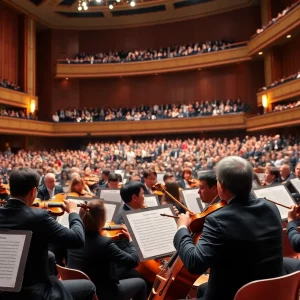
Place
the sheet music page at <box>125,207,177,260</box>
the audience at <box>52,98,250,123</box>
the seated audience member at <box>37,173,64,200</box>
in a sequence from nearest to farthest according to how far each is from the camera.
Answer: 1. the sheet music page at <box>125,207,177,260</box>
2. the seated audience member at <box>37,173,64,200</box>
3. the audience at <box>52,98,250,123</box>

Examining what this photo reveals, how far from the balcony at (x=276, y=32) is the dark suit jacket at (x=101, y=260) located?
11871 mm

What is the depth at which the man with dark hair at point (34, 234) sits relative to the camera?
178cm

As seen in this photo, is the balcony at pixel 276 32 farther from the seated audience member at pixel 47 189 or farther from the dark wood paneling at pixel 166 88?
the seated audience member at pixel 47 189

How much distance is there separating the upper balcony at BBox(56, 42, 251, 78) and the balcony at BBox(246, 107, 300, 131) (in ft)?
9.26

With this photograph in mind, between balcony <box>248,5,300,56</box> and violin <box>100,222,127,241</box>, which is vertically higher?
balcony <box>248,5,300,56</box>

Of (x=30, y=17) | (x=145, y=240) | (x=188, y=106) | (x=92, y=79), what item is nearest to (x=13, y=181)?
(x=145, y=240)

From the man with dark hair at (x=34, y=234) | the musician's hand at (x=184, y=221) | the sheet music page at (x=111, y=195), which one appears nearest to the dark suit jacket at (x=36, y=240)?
the man with dark hair at (x=34, y=234)

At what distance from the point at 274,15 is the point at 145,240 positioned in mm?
15255

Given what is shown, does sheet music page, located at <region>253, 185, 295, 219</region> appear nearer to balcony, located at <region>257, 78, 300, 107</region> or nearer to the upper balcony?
balcony, located at <region>257, 78, 300, 107</region>

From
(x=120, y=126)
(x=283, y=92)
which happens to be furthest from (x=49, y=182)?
(x=120, y=126)

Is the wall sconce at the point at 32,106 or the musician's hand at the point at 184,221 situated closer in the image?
the musician's hand at the point at 184,221

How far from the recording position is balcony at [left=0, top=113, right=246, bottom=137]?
620 inches

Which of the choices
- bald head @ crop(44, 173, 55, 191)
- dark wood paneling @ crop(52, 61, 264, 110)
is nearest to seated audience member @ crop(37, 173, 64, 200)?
bald head @ crop(44, 173, 55, 191)

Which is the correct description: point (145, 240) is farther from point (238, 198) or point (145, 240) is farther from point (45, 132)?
point (45, 132)
